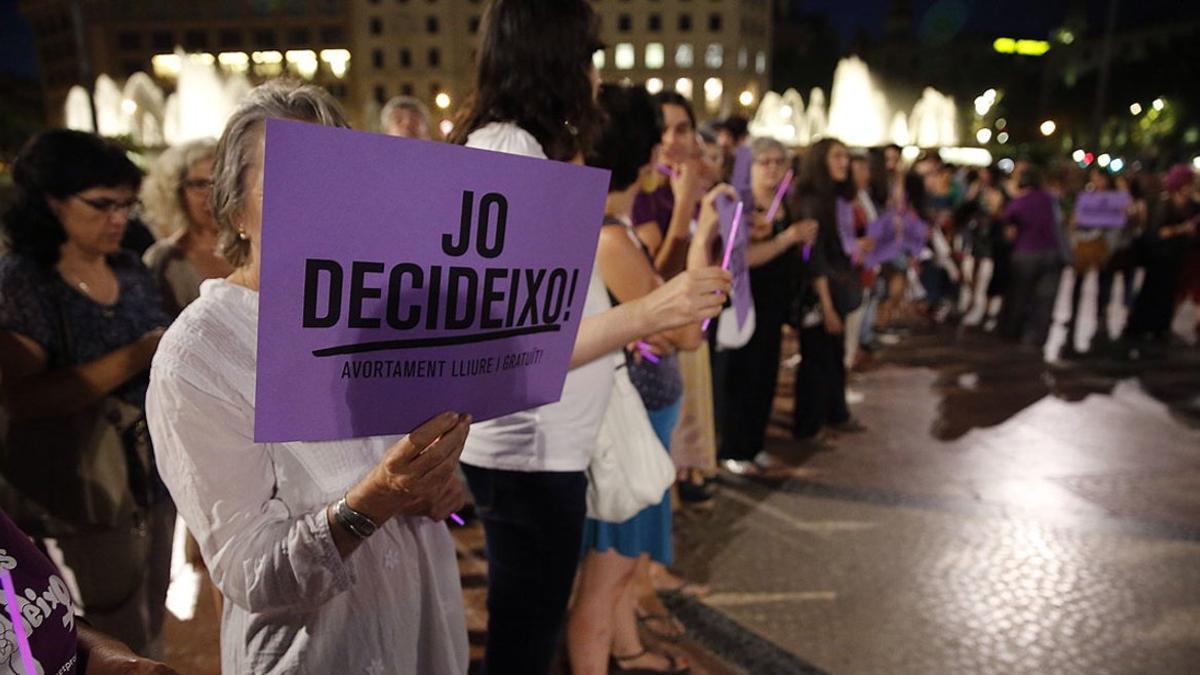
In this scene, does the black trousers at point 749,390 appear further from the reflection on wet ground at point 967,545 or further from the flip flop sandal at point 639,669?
the flip flop sandal at point 639,669

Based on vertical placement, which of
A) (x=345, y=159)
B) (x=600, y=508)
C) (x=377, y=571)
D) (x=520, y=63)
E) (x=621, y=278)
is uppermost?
(x=520, y=63)

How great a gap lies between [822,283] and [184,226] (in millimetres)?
3710

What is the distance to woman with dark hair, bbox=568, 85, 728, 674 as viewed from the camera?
7.00ft

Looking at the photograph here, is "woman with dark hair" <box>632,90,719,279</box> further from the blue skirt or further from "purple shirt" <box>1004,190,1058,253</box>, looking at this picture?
"purple shirt" <box>1004,190,1058,253</box>

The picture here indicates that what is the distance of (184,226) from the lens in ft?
10.3

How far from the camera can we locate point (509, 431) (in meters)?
1.93

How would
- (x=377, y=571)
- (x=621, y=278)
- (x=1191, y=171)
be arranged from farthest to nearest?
1. (x=1191, y=171)
2. (x=621, y=278)
3. (x=377, y=571)

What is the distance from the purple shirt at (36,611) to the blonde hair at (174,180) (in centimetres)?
225

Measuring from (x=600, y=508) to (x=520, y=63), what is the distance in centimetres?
124

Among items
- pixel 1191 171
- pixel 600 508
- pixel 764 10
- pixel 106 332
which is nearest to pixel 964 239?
pixel 1191 171

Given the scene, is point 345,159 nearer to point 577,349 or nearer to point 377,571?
point 377,571

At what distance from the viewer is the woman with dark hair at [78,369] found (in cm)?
209

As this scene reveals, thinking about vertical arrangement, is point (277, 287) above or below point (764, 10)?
below

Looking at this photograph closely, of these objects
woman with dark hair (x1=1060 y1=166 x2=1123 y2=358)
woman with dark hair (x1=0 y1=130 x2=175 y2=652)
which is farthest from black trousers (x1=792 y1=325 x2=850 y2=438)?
woman with dark hair (x1=1060 y1=166 x2=1123 y2=358)
